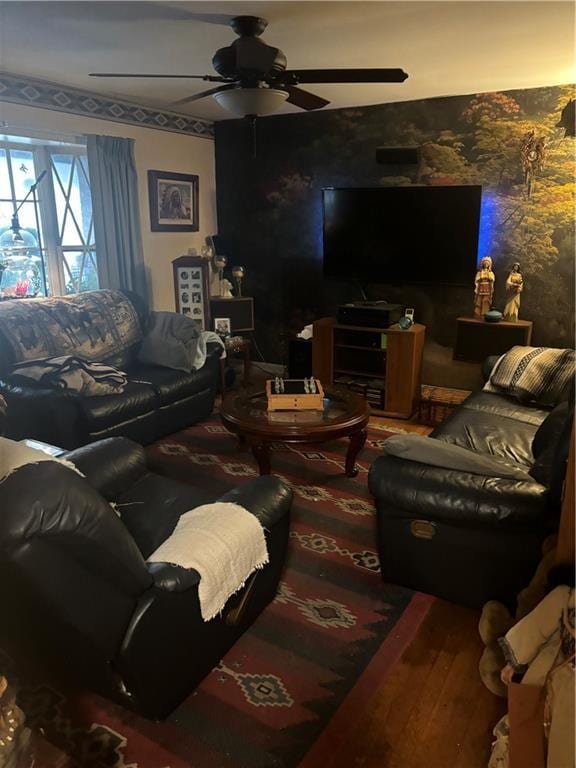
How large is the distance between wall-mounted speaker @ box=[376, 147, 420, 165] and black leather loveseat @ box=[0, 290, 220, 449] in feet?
6.97

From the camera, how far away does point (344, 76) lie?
8.16 feet

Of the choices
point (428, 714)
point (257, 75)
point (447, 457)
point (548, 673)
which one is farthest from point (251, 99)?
point (428, 714)

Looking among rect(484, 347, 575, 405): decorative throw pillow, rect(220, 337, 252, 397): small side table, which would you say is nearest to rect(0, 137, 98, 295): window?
rect(220, 337, 252, 397): small side table

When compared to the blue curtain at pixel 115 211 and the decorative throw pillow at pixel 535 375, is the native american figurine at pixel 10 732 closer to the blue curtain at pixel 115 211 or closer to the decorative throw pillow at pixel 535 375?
the decorative throw pillow at pixel 535 375

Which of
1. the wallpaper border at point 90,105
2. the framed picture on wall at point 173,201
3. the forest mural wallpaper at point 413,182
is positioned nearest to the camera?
the wallpaper border at point 90,105

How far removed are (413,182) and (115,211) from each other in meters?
2.49

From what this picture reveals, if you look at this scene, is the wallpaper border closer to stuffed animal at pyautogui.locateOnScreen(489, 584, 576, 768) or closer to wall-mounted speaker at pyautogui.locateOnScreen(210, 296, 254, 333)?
wall-mounted speaker at pyautogui.locateOnScreen(210, 296, 254, 333)

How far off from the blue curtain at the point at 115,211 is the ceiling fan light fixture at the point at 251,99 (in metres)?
2.20

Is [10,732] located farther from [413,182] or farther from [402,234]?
[413,182]

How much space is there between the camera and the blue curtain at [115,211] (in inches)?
174

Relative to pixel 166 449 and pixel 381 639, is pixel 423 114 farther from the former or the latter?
pixel 381 639

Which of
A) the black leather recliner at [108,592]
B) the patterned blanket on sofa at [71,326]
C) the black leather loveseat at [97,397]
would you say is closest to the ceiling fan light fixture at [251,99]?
the black leather recliner at [108,592]

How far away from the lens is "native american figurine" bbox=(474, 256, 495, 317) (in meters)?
4.36

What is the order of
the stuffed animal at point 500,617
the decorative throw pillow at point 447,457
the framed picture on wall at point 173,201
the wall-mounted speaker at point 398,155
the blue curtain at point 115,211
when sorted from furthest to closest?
the framed picture on wall at point 173,201
the wall-mounted speaker at point 398,155
the blue curtain at point 115,211
the decorative throw pillow at point 447,457
the stuffed animal at point 500,617
